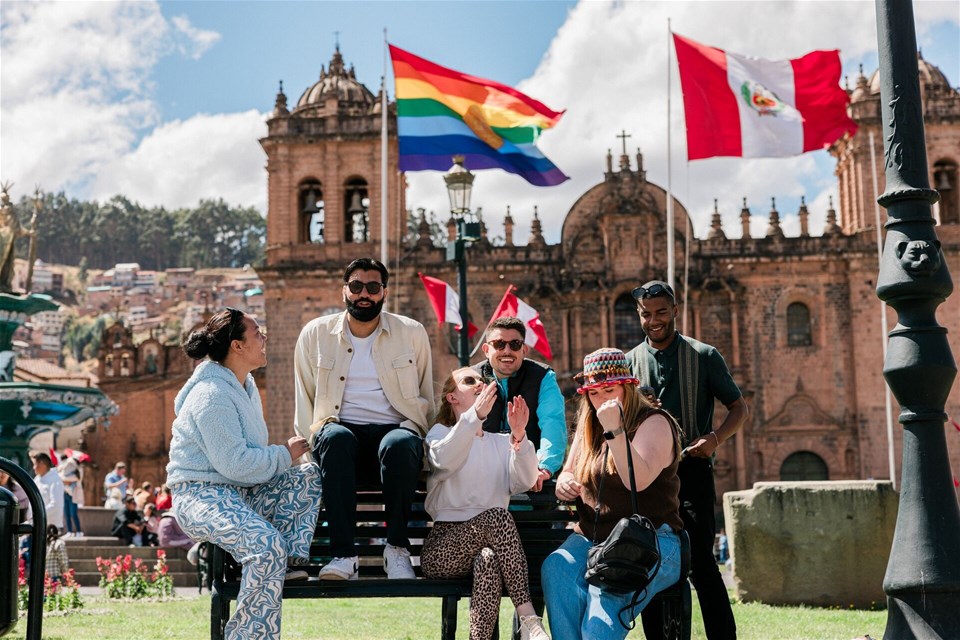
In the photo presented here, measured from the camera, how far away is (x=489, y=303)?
36094 mm

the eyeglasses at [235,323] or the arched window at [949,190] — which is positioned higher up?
the arched window at [949,190]

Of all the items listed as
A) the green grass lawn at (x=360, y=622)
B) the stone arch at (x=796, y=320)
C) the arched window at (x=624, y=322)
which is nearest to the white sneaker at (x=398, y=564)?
the green grass lawn at (x=360, y=622)

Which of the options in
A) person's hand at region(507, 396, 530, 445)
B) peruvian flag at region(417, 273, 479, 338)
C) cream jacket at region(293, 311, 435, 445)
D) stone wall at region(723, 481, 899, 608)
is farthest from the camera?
peruvian flag at region(417, 273, 479, 338)

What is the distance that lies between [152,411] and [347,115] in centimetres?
1650

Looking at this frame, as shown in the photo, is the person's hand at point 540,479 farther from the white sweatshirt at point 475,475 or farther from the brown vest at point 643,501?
the brown vest at point 643,501

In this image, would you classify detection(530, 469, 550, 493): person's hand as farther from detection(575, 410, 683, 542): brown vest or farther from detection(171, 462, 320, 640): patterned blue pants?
detection(171, 462, 320, 640): patterned blue pants

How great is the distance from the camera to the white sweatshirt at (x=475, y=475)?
226 inches

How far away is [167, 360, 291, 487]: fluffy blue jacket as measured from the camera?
212 inches

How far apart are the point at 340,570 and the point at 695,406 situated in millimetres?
2194

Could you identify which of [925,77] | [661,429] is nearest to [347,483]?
[661,429]

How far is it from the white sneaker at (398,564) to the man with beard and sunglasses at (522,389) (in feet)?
3.16

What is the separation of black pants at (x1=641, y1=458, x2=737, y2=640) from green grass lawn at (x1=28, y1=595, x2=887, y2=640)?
1.97 meters

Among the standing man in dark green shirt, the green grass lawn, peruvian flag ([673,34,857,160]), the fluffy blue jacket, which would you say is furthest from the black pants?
peruvian flag ([673,34,857,160])

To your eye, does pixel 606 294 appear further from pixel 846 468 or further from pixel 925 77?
pixel 925 77
